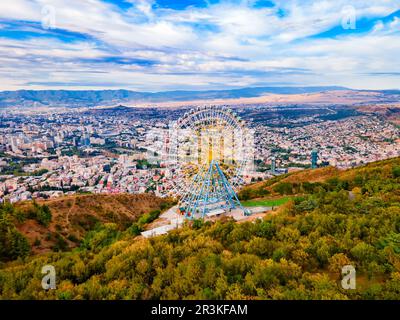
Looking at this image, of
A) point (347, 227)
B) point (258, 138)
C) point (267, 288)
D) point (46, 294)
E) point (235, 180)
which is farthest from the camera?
point (258, 138)

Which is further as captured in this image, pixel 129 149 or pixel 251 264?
pixel 129 149

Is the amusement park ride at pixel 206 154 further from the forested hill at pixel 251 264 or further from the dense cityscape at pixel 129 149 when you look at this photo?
the forested hill at pixel 251 264

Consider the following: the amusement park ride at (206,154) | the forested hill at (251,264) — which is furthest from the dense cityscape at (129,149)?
the forested hill at (251,264)

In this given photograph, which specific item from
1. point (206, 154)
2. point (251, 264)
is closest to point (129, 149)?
point (206, 154)

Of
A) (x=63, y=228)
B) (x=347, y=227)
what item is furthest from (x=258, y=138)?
(x=347, y=227)

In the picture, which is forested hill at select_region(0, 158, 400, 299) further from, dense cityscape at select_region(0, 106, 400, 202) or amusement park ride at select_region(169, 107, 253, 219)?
dense cityscape at select_region(0, 106, 400, 202)

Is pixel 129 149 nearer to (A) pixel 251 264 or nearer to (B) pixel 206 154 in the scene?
(B) pixel 206 154
